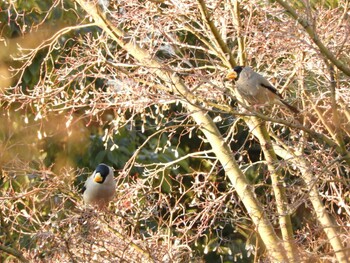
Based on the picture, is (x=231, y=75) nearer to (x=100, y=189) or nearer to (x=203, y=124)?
(x=203, y=124)

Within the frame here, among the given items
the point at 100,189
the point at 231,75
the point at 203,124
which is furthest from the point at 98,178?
the point at 231,75

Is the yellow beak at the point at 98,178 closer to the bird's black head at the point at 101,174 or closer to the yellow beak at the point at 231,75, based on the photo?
the bird's black head at the point at 101,174

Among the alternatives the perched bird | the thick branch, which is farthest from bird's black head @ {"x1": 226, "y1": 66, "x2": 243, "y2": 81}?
the thick branch

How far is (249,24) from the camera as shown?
21.6 ft

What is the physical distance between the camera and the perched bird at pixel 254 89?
20.0 feet

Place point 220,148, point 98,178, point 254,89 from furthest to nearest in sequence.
A: point 220,148, point 98,178, point 254,89

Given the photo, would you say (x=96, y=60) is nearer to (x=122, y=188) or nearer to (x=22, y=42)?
(x=122, y=188)

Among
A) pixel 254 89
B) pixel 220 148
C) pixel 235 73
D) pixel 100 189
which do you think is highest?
pixel 235 73

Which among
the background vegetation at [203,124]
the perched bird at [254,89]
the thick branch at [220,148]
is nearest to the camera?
the background vegetation at [203,124]

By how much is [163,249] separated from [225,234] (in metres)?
5.52

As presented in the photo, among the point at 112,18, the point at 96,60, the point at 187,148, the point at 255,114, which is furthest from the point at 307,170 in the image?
the point at 187,148

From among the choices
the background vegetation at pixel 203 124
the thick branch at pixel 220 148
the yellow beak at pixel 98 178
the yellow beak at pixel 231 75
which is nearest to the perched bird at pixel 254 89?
the yellow beak at pixel 231 75

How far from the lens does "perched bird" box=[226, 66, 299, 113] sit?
6.10 meters

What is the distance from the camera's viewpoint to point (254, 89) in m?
6.12
